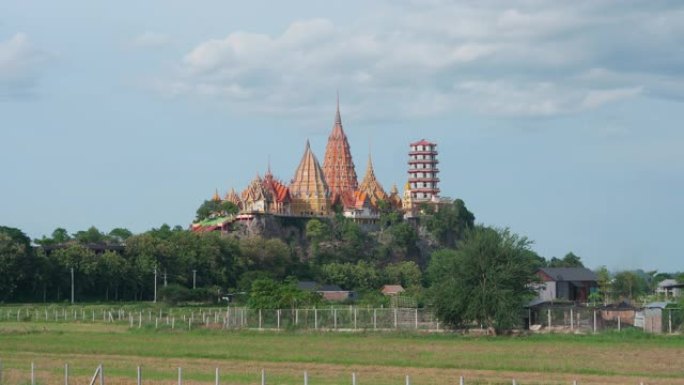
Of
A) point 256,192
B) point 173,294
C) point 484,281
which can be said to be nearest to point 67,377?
point 484,281

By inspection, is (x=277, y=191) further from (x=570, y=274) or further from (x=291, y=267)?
(x=570, y=274)

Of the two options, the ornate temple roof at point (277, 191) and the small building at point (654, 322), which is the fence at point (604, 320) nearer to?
the small building at point (654, 322)

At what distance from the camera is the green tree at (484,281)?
205 feet

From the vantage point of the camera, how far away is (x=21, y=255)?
11550 centimetres

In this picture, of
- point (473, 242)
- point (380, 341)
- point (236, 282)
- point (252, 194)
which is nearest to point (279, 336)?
point (380, 341)

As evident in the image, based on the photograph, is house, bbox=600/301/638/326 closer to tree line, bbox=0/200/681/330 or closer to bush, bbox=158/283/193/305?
tree line, bbox=0/200/681/330

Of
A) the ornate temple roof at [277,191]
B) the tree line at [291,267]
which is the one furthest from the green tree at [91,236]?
the ornate temple roof at [277,191]

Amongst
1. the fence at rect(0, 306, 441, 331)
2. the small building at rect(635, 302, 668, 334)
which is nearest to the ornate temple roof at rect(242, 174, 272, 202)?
the fence at rect(0, 306, 441, 331)

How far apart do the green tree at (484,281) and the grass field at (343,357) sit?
3736 millimetres

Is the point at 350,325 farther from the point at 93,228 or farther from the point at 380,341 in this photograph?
the point at 93,228

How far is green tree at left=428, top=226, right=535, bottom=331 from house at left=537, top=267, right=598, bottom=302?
2214 inches

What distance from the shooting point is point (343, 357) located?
4512 centimetres

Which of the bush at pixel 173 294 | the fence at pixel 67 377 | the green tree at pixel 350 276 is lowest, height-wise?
the fence at pixel 67 377

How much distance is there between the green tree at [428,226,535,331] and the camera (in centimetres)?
6256
